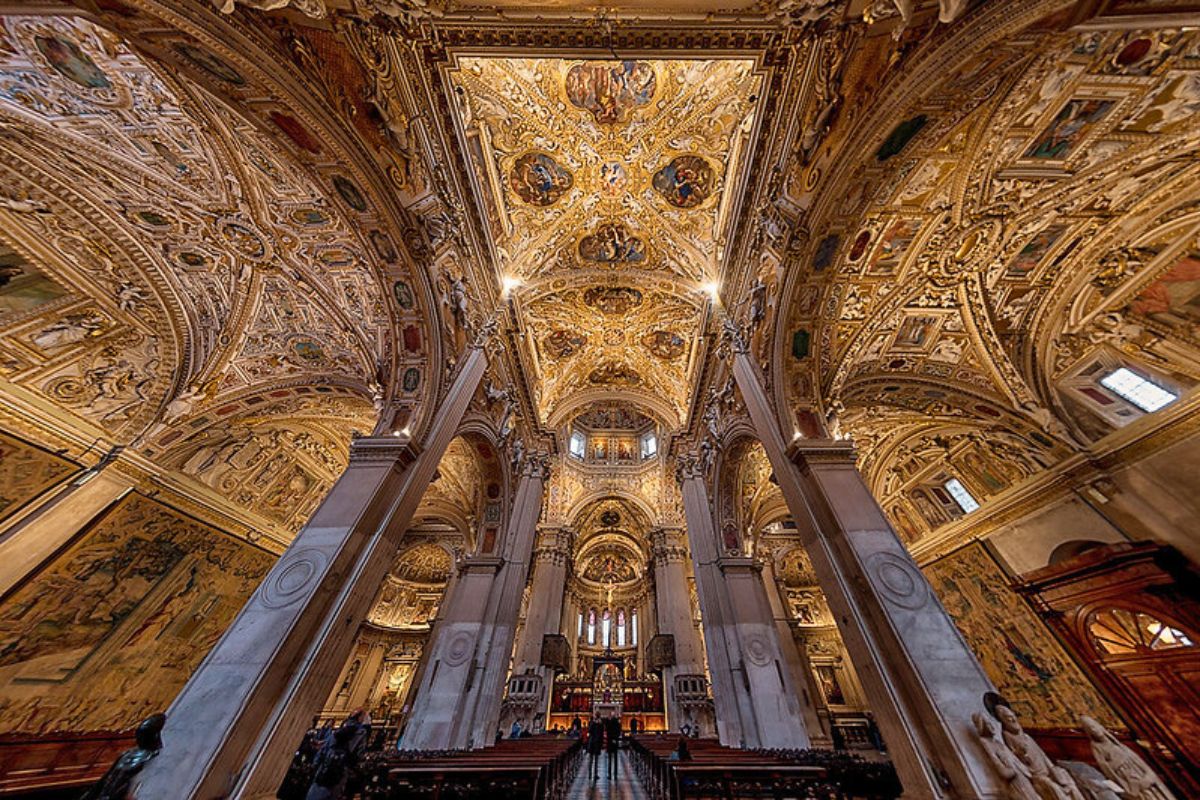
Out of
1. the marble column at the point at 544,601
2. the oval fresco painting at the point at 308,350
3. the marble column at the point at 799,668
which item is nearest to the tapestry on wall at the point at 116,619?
the oval fresco painting at the point at 308,350

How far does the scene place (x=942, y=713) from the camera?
3.54m

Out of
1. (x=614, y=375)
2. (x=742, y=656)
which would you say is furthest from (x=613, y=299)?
(x=742, y=656)

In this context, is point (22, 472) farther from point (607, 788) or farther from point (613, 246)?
point (613, 246)

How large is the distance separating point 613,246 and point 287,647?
10.5m

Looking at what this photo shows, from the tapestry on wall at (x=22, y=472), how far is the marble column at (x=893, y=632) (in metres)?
13.9

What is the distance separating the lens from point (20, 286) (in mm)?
6797

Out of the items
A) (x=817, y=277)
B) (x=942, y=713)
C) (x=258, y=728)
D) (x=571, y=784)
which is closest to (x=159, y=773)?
(x=258, y=728)

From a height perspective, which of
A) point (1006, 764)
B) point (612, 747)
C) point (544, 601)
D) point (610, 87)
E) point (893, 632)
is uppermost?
point (610, 87)

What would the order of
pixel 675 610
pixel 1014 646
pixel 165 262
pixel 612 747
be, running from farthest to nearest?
pixel 675 610, pixel 1014 646, pixel 612 747, pixel 165 262

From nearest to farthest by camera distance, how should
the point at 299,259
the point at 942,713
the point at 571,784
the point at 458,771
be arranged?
the point at 942,713 → the point at 458,771 → the point at 571,784 → the point at 299,259

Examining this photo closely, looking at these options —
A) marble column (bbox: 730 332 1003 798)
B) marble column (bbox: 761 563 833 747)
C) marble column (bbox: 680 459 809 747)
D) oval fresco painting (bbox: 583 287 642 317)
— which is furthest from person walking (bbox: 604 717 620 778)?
oval fresco painting (bbox: 583 287 642 317)

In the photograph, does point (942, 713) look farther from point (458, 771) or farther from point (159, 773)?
point (159, 773)

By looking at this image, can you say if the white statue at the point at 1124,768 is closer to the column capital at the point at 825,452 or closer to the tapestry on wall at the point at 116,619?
the column capital at the point at 825,452

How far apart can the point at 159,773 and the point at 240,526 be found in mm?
10912
